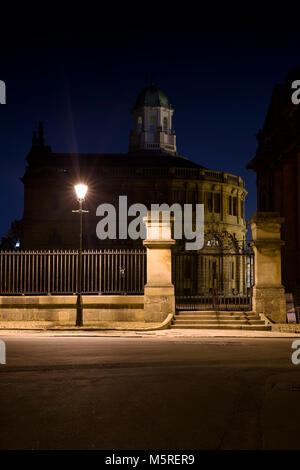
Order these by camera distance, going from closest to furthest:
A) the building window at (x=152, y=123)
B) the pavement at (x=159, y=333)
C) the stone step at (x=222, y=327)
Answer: the pavement at (x=159, y=333) < the stone step at (x=222, y=327) < the building window at (x=152, y=123)

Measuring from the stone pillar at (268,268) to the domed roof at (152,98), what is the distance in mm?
63240

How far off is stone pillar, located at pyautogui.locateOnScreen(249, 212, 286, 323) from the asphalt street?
20.0 ft

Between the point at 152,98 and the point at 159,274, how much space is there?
64981 millimetres

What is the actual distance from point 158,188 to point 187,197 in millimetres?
3490

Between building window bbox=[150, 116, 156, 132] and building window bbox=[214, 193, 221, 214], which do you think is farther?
building window bbox=[150, 116, 156, 132]

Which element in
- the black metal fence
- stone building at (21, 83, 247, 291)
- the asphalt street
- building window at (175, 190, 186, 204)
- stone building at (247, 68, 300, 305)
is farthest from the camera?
building window at (175, 190, 186, 204)

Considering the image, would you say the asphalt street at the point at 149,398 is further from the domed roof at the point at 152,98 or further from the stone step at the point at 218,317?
the domed roof at the point at 152,98

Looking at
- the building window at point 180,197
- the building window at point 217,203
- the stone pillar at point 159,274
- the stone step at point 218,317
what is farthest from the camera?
the building window at point 217,203

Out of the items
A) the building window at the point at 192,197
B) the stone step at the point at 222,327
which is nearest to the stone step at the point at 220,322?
the stone step at the point at 222,327

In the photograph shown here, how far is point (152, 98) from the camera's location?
3066 inches

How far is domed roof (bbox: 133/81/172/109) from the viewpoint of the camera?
7769 centimetres

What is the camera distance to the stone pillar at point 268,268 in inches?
664

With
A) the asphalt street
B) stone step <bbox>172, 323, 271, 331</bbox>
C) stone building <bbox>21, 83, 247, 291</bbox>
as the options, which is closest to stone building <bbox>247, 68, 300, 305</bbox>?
stone step <bbox>172, 323, 271, 331</bbox>

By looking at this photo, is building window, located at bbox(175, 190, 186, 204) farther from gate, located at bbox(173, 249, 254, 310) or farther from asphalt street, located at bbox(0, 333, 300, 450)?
asphalt street, located at bbox(0, 333, 300, 450)
